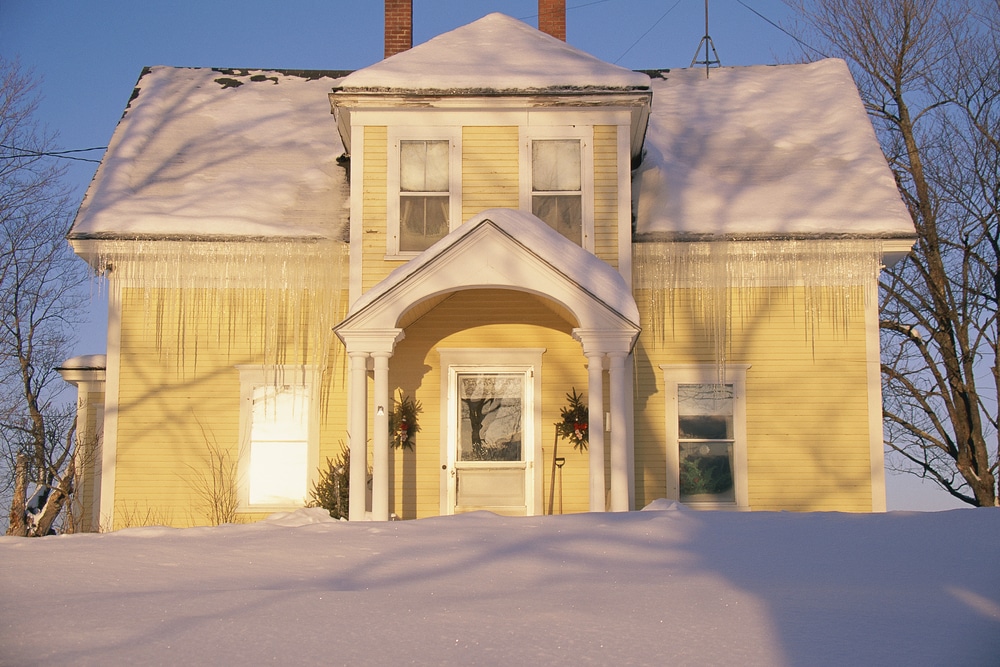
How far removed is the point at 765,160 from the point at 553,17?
4939mm

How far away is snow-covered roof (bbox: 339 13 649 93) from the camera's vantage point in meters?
12.2

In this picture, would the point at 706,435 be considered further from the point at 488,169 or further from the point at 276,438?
the point at 276,438

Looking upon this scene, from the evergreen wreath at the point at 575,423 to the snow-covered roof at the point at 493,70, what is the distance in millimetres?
3789

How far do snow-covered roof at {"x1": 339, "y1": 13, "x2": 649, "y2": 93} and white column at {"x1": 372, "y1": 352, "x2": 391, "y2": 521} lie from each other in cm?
349

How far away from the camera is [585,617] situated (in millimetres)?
5027

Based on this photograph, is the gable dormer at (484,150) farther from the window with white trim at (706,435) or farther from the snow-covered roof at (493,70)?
the window with white trim at (706,435)

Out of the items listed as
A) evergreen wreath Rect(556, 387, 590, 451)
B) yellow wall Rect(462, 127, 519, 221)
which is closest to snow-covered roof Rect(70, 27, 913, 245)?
yellow wall Rect(462, 127, 519, 221)

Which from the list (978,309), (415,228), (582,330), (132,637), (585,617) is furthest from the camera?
(978,309)

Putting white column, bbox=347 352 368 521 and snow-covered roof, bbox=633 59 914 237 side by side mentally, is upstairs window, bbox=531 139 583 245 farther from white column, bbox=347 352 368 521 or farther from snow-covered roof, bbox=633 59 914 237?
white column, bbox=347 352 368 521

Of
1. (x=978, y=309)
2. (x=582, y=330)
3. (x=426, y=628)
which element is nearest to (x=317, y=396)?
(x=582, y=330)

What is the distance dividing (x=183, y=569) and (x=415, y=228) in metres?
6.76

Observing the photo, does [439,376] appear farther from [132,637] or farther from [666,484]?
[132,637]

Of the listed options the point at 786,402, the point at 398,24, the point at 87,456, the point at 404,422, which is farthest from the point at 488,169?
the point at 87,456

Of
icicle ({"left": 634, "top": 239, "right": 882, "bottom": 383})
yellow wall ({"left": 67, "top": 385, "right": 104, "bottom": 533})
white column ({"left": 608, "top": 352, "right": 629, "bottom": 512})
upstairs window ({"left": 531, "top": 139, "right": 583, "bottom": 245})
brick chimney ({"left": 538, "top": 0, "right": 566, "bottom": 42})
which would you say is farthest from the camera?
brick chimney ({"left": 538, "top": 0, "right": 566, "bottom": 42})
